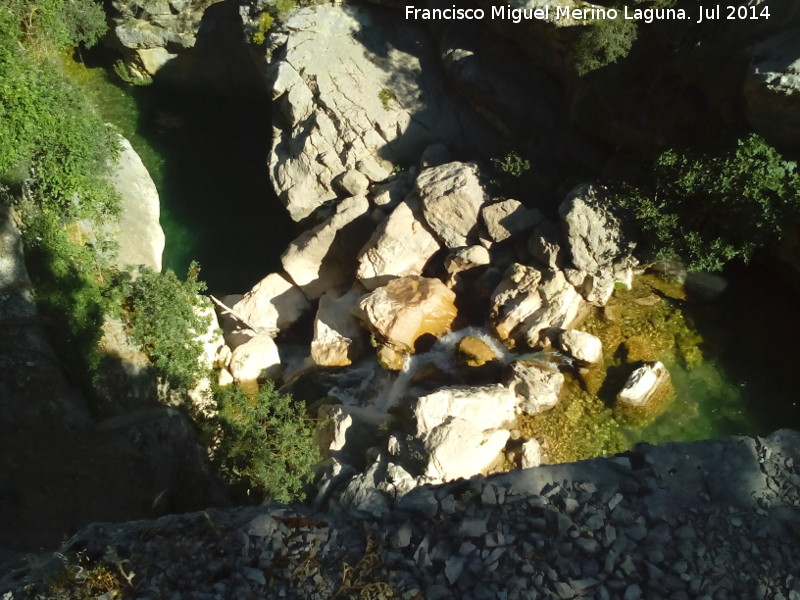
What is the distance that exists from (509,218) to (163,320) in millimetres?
8308

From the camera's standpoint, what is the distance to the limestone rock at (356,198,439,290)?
16406mm

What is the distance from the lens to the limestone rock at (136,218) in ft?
52.1

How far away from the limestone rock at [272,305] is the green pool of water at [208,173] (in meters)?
1.39

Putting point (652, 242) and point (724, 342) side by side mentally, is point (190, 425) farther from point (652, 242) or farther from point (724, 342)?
point (724, 342)

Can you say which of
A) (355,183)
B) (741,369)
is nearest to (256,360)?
(355,183)

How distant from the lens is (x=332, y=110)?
717 inches

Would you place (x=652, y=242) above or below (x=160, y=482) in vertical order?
above

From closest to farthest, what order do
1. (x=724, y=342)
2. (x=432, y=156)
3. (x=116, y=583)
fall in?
(x=116, y=583), (x=724, y=342), (x=432, y=156)

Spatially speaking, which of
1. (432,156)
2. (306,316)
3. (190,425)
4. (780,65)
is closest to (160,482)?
(190,425)

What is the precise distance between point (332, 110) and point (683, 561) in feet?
49.5

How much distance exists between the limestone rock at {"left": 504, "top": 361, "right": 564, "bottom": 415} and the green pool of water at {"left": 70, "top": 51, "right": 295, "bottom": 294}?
27.2 feet

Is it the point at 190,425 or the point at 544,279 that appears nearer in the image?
the point at 190,425

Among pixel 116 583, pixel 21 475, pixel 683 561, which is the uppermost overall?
pixel 116 583

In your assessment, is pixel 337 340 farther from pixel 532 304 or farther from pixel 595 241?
pixel 595 241
